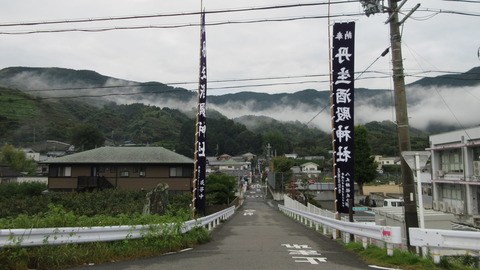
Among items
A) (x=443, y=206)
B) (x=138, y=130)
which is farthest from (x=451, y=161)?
(x=138, y=130)

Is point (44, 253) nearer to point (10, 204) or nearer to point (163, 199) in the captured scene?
point (163, 199)

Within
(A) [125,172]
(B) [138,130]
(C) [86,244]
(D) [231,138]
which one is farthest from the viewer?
(D) [231,138]

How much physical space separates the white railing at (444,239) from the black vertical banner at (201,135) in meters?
9.24

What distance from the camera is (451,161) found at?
35.1 meters

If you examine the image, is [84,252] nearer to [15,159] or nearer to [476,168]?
[476,168]

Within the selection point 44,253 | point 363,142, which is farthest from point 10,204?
point 363,142

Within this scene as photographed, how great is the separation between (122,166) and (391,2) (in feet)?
103

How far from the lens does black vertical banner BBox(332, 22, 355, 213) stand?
1292 centimetres

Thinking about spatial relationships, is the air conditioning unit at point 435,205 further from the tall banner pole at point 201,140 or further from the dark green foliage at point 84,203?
the tall banner pole at point 201,140

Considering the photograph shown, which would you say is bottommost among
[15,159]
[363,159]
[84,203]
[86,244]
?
[84,203]

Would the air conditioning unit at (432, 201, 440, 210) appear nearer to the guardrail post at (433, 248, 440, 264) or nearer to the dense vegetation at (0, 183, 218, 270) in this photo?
the dense vegetation at (0, 183, 218, 270)

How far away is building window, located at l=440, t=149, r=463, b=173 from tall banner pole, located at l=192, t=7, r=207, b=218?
27.6 metres

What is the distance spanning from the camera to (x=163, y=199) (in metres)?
12.8

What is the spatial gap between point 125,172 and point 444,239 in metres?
33.4
